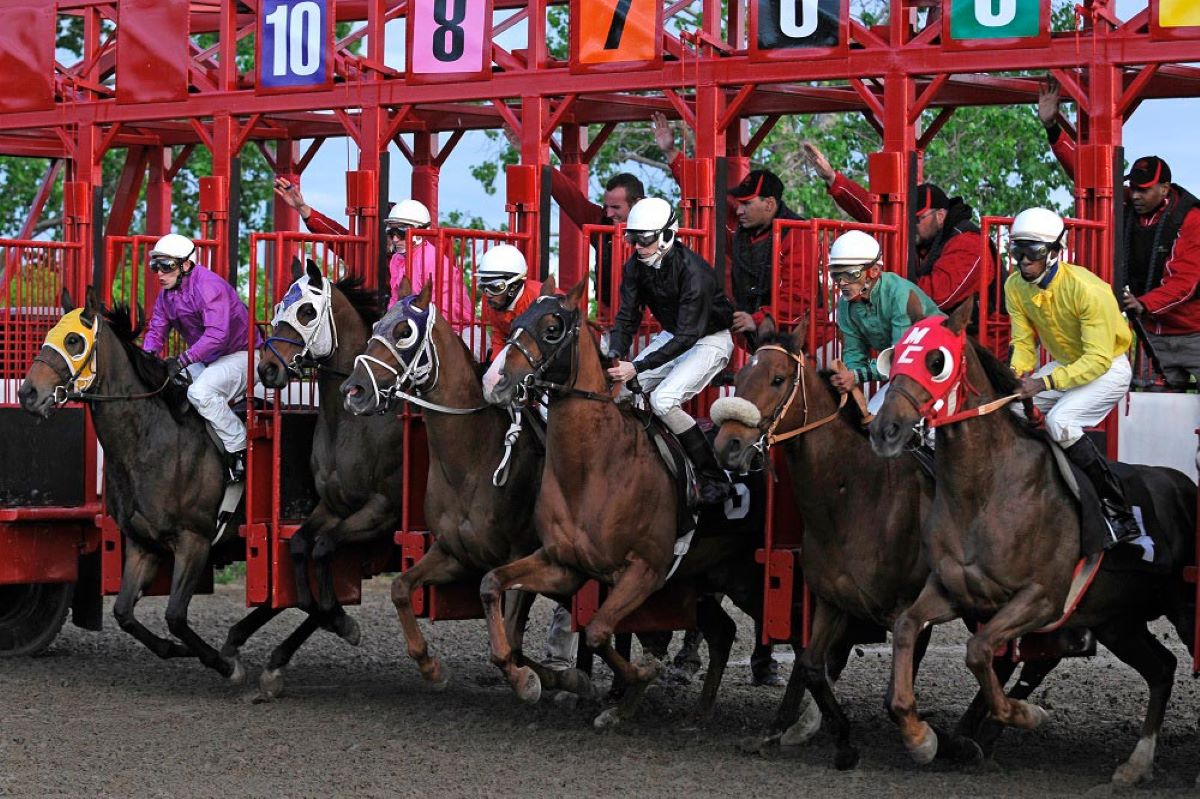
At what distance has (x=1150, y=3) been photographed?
983 centimetres

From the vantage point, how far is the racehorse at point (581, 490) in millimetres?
9047

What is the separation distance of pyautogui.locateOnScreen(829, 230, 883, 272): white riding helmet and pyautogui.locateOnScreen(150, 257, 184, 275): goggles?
393cm

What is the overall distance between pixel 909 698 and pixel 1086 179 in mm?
3059

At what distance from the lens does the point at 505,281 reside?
392 inches

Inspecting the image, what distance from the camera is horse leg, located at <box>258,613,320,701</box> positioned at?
35.8ft

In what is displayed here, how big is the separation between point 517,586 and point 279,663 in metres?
2.29

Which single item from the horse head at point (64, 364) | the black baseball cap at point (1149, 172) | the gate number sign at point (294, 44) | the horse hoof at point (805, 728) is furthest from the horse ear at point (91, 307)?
the black baseball cap at point (1149, 172)

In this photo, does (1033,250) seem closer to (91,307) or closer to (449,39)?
(449,39)

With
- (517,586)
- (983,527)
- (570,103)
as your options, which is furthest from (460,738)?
(570,103)

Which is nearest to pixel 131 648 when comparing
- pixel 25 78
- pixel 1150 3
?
pixel 25 78

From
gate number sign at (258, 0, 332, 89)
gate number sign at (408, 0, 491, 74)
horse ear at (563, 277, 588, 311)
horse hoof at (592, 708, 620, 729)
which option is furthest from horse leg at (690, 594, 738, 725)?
gate number sign at (258, 0, 332, 89)

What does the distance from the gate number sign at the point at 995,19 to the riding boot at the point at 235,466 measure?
4.39 m

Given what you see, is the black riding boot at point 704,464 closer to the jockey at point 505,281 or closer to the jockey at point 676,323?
the jockey at point 676,323

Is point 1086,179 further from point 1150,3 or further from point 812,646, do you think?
point 812,646
